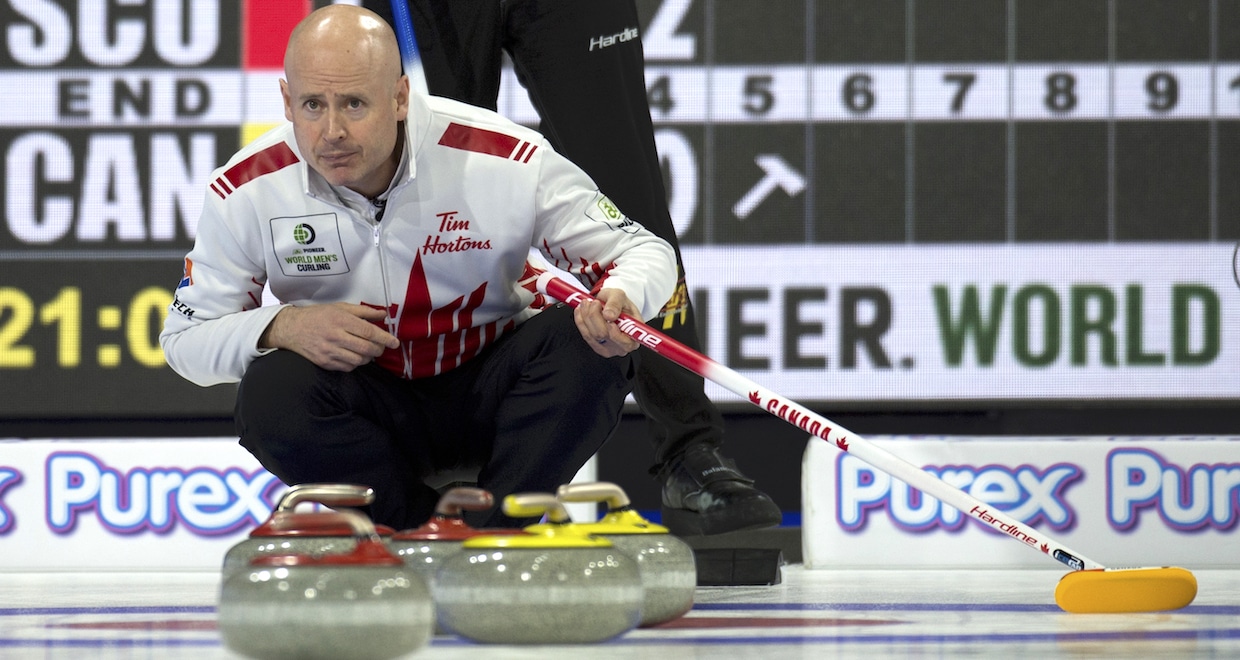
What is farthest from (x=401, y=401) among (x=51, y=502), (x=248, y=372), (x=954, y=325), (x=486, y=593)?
(x=954, y=325)

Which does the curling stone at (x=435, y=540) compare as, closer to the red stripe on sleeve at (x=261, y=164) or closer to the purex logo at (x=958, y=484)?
the red stripe on sleeve at (x=261, y=164)

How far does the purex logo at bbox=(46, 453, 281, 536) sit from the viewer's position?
3.46 m

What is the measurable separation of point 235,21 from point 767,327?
4.90ft

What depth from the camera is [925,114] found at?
3746 millimetres

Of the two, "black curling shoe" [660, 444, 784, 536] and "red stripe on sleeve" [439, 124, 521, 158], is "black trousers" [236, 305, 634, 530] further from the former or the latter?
"black curling shoe" [660, 444, 784, 536]

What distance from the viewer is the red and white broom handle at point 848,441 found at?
202 cm

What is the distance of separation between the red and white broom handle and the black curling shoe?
1.35ft

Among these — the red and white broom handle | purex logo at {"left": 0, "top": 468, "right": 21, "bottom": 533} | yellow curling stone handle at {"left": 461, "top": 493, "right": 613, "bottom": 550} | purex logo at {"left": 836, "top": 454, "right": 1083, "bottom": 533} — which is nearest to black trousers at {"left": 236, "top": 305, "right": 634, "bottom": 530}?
the red and white broom handle

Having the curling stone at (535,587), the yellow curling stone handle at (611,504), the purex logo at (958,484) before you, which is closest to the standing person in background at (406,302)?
the yellow curling stone handle at (611,504)

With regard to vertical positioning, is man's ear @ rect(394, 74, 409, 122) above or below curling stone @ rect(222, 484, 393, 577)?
above

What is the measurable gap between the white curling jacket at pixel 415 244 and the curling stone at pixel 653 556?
450 millimetres

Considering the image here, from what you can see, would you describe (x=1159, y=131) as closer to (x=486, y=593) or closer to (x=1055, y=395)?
(x=1055, y=395)

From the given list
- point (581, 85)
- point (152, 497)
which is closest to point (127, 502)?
point (152, 497)

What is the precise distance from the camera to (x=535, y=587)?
1.43 meters
